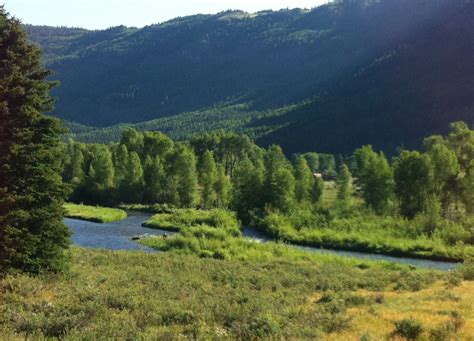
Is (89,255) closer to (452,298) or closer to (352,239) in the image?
(452,298)

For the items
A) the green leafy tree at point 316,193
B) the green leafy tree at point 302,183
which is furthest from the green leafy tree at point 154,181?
the green leafy tree at point 316,193

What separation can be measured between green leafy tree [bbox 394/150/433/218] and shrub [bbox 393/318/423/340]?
221 ft

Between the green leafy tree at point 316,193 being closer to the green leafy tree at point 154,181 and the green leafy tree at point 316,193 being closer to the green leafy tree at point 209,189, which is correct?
the green leafy tree at point 209,189

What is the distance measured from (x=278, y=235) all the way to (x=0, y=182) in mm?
61171

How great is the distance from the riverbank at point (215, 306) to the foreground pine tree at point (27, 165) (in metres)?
1.67

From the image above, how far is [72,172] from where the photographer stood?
128125mm

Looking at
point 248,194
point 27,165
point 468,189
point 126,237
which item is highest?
point 27,165

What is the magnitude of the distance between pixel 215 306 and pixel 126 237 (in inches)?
2195

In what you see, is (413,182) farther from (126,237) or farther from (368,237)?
(126,237)

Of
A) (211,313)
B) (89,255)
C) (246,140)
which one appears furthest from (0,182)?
(246,140)

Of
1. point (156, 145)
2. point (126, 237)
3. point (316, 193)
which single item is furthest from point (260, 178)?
point (156, 145)

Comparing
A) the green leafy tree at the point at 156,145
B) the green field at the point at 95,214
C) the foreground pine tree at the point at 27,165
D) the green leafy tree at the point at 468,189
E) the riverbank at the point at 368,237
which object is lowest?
the riverbank at the point at 368,237

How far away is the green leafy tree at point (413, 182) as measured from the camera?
81500 millimetres

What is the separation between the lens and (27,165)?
1066 inches
